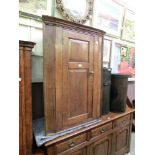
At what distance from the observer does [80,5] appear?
229 centimetres

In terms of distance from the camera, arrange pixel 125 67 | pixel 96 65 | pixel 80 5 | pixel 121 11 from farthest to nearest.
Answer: pixel 125 67, pixel 121 11, pixel 80 5, pixel 96 65

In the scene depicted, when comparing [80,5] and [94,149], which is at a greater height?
[80,5]

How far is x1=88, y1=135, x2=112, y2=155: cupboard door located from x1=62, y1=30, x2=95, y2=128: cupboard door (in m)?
0.33

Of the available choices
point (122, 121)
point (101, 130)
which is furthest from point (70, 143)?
point (122, 121)

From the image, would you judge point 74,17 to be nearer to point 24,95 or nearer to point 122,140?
point 24,95

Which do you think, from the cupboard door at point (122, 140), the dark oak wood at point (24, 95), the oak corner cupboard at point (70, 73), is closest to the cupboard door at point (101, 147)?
the cupboard door at point (122, 140)

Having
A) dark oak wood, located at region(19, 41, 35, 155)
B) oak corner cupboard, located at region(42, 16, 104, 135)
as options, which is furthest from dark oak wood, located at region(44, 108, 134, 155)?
dark oak wood, located at region(19, 41, 35, 155)

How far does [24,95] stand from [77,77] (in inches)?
25.0

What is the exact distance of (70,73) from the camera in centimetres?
167

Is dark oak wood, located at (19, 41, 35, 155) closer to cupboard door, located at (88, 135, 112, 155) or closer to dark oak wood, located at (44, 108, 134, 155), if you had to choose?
dark oak wood, located at (44, 108, 134, 155)
